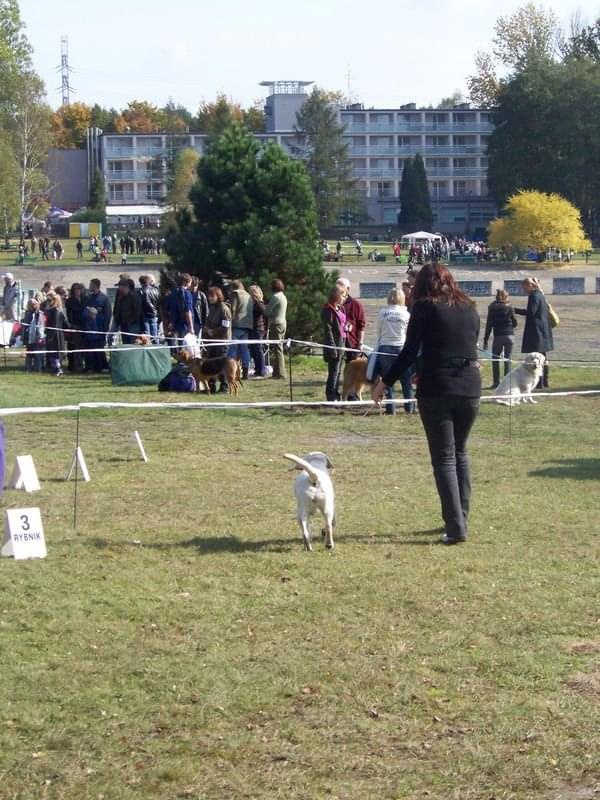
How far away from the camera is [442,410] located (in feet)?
26.4

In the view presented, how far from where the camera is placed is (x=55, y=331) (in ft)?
70.9

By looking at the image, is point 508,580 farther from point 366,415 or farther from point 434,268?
point 366,415

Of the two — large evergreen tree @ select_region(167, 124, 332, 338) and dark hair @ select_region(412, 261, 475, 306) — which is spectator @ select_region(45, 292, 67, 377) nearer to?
large evergreen tree @ select_region(167, 124, 332, 338)

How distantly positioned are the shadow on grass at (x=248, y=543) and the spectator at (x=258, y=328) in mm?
11112

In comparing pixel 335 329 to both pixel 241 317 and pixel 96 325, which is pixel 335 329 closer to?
pixel 241 317

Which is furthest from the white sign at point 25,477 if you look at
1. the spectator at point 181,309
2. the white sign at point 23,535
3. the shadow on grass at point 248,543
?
the spectator at point 181,309

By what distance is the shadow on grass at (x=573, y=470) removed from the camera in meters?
11.2

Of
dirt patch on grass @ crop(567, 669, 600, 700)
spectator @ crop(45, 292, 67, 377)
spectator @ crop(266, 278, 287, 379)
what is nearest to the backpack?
spectator @ crop(266, 278, 287, 379)

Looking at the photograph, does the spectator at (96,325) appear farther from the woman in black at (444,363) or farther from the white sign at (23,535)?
the woman in black at (444,363)

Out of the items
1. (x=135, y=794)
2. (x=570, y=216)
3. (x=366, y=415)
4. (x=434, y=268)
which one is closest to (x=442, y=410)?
(x=434, y=268)

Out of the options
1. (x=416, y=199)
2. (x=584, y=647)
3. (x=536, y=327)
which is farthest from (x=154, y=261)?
(x=584, y=647)

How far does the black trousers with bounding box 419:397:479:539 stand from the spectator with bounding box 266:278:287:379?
11.1m

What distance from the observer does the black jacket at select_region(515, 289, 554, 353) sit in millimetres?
17797

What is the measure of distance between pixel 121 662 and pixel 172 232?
17.6m
